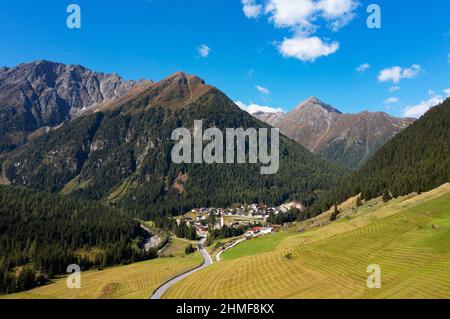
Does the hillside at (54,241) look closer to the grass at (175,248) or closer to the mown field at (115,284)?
the grass at (175,248)

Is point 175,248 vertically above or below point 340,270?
below

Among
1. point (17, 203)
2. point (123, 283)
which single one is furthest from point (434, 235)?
point (17, 203)

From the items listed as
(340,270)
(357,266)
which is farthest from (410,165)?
(340,270)

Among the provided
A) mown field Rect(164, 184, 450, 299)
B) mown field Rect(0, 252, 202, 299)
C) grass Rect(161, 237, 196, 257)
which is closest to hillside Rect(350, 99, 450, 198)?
mown field Rect(164, 184, 450, 299)

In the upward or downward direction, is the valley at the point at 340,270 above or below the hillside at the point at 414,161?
below

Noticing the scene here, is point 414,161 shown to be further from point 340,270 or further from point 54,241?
point 54,241

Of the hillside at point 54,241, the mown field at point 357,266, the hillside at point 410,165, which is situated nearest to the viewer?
the mown field at point 357,266

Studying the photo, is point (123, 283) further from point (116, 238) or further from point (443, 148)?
point (443, 148)

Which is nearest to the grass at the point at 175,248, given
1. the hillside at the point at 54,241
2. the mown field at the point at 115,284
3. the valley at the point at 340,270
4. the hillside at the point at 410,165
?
the hillside at the point at 54,241
